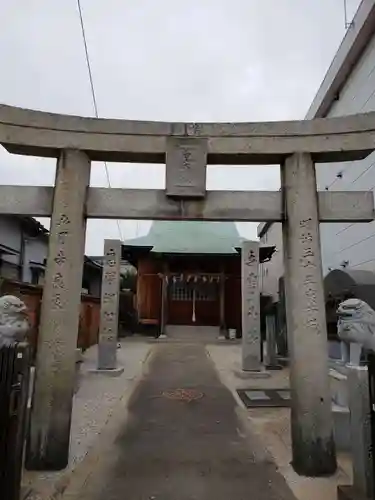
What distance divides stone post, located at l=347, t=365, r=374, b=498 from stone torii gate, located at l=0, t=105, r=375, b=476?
72 cm

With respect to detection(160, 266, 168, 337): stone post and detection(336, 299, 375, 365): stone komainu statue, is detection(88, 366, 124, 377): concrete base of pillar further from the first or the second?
detection(160, 266, 168, 337): stone post

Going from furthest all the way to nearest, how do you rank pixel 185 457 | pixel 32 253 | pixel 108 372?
pixel 32 253
pixel 108 372
pixel 185 457

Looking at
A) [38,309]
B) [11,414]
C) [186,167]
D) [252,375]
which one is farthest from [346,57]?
[11,414]

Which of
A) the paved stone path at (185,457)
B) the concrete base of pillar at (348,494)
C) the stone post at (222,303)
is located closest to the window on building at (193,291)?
the stone post at (222,303)

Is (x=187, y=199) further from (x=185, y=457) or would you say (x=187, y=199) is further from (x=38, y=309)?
(x=38, y=309)

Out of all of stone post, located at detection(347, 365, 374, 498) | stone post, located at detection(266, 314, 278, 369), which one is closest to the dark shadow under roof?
stone post, located at detection(266, 314, 278, 369)

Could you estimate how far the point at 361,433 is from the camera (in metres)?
3.54

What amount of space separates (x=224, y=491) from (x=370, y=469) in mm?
1419

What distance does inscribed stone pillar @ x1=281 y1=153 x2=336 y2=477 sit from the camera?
14.2 ft

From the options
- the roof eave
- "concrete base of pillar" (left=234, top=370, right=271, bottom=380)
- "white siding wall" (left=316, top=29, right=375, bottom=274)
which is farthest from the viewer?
"white siding wall" (left=316, top=29, right=375, bottom=274)

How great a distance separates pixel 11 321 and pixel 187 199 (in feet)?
8.44

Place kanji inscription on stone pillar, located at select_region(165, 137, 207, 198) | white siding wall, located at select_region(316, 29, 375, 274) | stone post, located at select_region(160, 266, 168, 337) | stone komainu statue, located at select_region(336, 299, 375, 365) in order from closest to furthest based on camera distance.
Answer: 1. kanji inscription on stone pillar, located at select_region(165, 137, 207, 198)
2. stone komainu statue, located at select_region(336, 299, 375, 365)
3. white siding wall, located at select_region(316, 29, 375, 274)
4. stone post, located at select_region(160, 266, 168, 337)

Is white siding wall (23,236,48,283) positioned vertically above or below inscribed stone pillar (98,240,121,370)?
above

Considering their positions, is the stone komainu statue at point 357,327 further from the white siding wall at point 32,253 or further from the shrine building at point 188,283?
the shrine building at point 188,283
